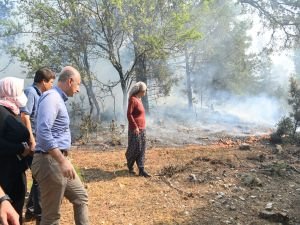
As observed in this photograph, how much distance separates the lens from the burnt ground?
462cm

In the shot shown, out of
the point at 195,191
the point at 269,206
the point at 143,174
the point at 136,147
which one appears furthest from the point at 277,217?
the point at 136,147

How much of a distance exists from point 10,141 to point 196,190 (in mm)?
3548

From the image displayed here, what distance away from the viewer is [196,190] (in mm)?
5738

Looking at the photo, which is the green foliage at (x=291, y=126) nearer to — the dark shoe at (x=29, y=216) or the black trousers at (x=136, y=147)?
the black trousers at (x=136, y=147)

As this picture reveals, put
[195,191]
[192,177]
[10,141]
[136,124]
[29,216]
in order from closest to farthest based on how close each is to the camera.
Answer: [10,141] → [29,216] → [195,191] → [192,177] → [136,124]

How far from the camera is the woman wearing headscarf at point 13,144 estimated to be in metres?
2.89

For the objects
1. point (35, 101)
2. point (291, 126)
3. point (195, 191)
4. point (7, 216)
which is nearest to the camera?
point (7, 216)

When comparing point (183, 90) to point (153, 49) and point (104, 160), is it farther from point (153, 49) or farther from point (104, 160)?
point (104, 160)

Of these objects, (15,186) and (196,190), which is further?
(196,190)

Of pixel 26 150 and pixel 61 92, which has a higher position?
pixel 61 92

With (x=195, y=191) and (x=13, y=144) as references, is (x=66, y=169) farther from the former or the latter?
(x=195, y=191)

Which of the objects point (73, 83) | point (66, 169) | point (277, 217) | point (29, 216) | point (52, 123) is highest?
point (73, 83)

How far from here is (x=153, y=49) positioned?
1248 centimetres

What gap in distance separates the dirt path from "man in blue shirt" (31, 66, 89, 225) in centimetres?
126
